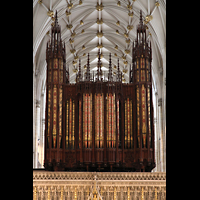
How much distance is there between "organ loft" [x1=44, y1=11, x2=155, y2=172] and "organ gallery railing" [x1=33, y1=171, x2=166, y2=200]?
104cm

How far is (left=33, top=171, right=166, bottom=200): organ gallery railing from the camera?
12.4 m

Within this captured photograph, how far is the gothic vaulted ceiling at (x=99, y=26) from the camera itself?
65.5 ft

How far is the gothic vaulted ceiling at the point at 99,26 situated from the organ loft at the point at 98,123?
5351 mm

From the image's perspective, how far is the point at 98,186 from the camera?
1245cm

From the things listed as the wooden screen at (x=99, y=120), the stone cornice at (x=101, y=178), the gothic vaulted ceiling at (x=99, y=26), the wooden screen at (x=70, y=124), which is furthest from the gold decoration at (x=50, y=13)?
the stone cornice at (x=101, y=178)

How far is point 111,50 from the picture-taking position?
27953 mm

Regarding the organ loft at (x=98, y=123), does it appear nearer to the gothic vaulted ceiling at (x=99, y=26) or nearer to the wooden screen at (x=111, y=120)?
the wooden screen at (x=111, y=120)

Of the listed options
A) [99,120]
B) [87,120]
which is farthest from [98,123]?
[87,120]

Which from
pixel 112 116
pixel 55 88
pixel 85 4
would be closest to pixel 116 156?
pixel 112 116

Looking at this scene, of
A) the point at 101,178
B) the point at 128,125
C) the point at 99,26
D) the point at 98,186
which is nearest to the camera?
the point at 98,186

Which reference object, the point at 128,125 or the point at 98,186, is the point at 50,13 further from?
the point at 98,186

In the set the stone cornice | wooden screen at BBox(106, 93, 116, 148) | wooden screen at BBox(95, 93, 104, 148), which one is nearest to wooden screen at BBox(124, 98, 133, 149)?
wooden screen at BBox(106, 93, 116, 148)

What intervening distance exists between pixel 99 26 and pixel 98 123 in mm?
12123

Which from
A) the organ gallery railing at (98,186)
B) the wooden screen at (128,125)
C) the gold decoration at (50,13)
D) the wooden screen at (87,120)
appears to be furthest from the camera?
the gold decoration at (50,13)
